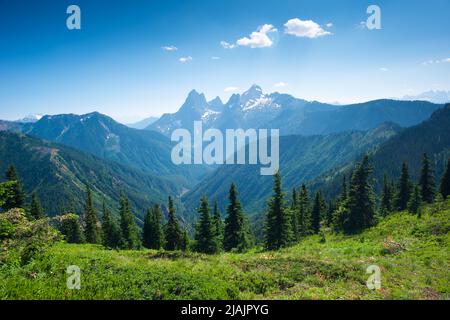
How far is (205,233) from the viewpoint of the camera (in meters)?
47.4

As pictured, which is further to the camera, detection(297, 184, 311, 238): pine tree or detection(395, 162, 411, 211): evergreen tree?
detection(297, 184, 311, 238): pine tree

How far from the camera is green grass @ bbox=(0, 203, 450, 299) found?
15.0 metres

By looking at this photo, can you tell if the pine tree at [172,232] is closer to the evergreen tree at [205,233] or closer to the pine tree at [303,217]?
the evergreen tree at [205,233]

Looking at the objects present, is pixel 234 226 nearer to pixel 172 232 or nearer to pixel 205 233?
pixel 205 233

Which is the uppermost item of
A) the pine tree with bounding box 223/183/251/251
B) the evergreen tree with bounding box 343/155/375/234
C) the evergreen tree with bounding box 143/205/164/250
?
the evergreen tree with bounding box 343/155/375/234

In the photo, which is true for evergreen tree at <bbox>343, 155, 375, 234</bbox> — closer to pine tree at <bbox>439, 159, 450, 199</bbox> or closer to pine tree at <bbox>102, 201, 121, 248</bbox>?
pine tree at <bbox>439, 159, 450, 199</bbox>

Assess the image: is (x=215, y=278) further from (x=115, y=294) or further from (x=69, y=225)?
(x=69, y=225)

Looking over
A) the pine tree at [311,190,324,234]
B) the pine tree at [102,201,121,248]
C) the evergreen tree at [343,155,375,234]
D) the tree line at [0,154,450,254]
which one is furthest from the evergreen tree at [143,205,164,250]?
the evergreen tree at [343,155,375,234]

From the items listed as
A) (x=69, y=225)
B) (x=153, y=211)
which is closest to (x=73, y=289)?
(x=153, y=211)

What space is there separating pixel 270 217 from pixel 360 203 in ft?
42.8

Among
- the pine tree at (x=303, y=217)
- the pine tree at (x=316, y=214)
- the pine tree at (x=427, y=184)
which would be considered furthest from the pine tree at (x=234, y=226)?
the pine tree at (x=427, y=184)

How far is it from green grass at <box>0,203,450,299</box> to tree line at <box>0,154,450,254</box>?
56.3 feet

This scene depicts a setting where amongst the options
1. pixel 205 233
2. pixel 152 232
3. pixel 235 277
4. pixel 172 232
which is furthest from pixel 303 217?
pixel 235 277
